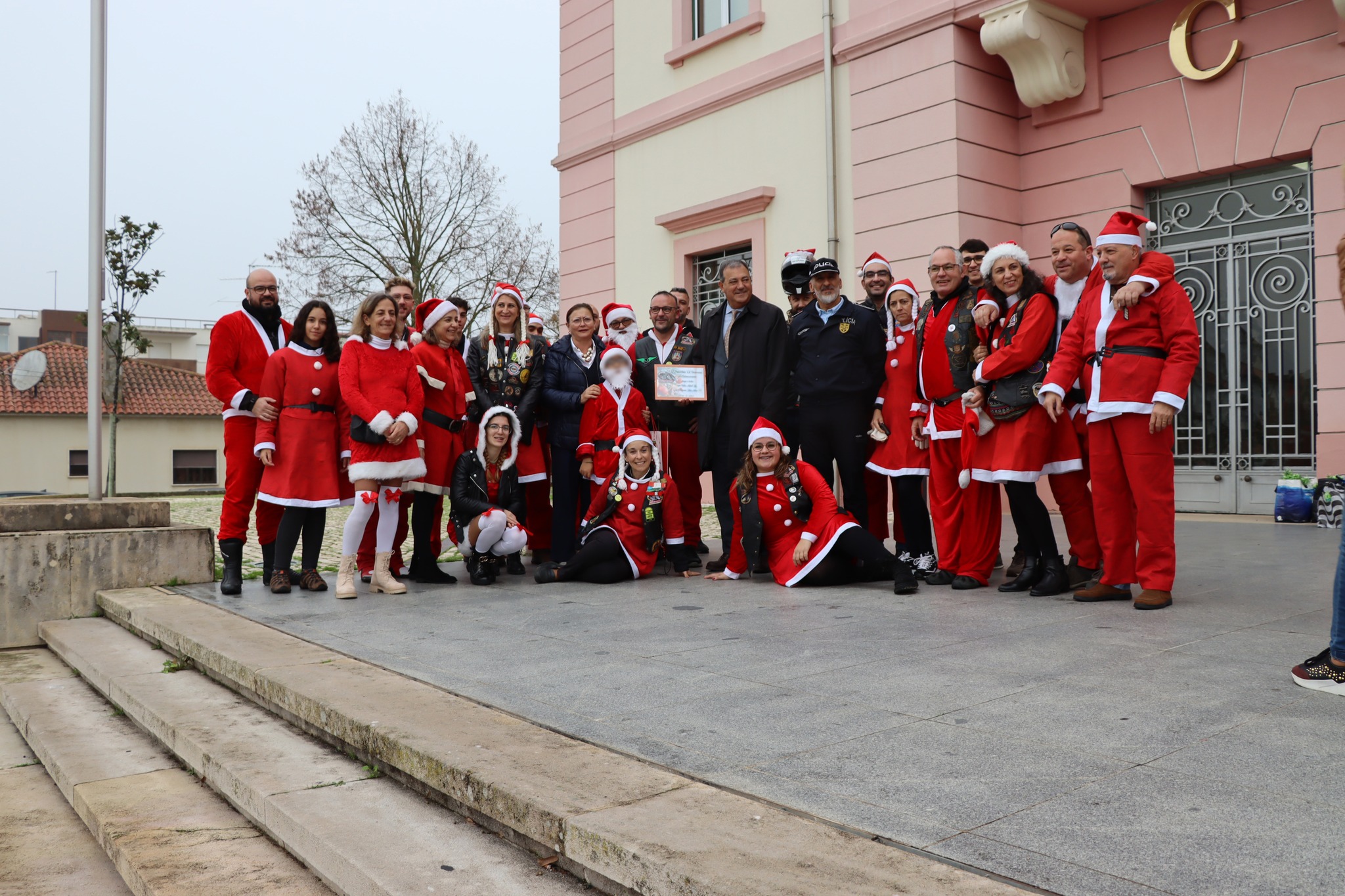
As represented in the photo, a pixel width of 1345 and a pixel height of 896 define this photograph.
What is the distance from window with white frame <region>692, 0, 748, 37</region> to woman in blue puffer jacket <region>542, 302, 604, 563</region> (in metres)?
7.39

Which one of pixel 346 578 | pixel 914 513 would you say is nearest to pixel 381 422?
pixel 346 578

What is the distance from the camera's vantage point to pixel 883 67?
11188 mm

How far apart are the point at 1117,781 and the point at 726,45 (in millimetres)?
11985

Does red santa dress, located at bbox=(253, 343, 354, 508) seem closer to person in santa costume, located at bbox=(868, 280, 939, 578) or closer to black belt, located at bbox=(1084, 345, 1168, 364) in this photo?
person in santa costume, located at bbox=(868, 280, 939, 578)

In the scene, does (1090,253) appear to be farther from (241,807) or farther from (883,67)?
(883,67)

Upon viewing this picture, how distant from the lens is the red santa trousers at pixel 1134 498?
5.02m

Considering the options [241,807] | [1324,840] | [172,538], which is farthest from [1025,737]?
[172,538]

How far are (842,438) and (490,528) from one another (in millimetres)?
2273

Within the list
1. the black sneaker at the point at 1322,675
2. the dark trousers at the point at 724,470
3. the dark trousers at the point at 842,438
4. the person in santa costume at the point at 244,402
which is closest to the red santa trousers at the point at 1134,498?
the black sneaker at the point at 1322,675

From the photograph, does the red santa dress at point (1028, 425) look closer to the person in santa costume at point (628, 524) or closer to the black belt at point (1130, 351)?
the black belt at point (1130, 351)

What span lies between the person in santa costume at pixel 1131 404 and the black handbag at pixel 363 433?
3743mm

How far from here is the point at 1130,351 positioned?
200 inches

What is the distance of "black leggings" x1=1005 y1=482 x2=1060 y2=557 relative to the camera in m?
5.68

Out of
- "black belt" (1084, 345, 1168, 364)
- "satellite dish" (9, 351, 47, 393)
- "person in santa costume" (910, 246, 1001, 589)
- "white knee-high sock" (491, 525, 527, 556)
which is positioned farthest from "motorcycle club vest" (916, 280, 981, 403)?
"satellite dish" (9, 351, 47, 393)
